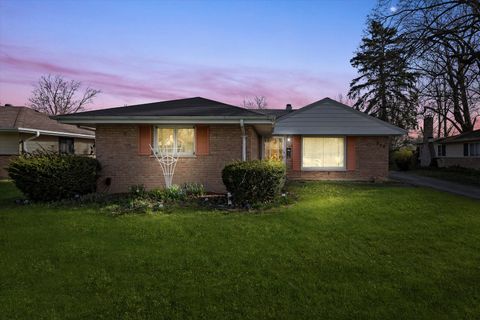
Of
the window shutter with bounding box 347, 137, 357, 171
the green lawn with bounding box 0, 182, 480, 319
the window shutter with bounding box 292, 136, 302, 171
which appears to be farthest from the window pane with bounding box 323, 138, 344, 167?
the green lawn with bounding box 0, 182, 480, 319

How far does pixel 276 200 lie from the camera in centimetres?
858

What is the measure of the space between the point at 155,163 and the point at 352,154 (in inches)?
399

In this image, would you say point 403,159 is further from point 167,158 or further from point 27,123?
point 27,123

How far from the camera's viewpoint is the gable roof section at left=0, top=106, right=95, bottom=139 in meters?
16.4

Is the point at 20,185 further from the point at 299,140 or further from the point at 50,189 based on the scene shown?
the point at 299,140

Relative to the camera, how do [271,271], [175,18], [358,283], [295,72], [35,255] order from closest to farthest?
[358,283] < [271,271] < [35,255] < [175,18] < [295,72]

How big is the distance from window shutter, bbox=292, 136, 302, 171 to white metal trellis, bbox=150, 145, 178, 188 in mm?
7243

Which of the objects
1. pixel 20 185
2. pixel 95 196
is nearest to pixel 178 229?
pixel 95 196

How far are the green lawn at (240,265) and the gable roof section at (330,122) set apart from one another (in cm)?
831

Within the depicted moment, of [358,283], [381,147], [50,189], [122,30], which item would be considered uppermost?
[122,30]

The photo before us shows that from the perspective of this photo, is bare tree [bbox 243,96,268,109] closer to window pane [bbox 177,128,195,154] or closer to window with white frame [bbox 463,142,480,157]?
window with white frame [bbox 463,142,480,157]

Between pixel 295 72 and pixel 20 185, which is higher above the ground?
pixel 295 72

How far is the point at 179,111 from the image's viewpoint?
10188mm

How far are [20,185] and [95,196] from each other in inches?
83.2
